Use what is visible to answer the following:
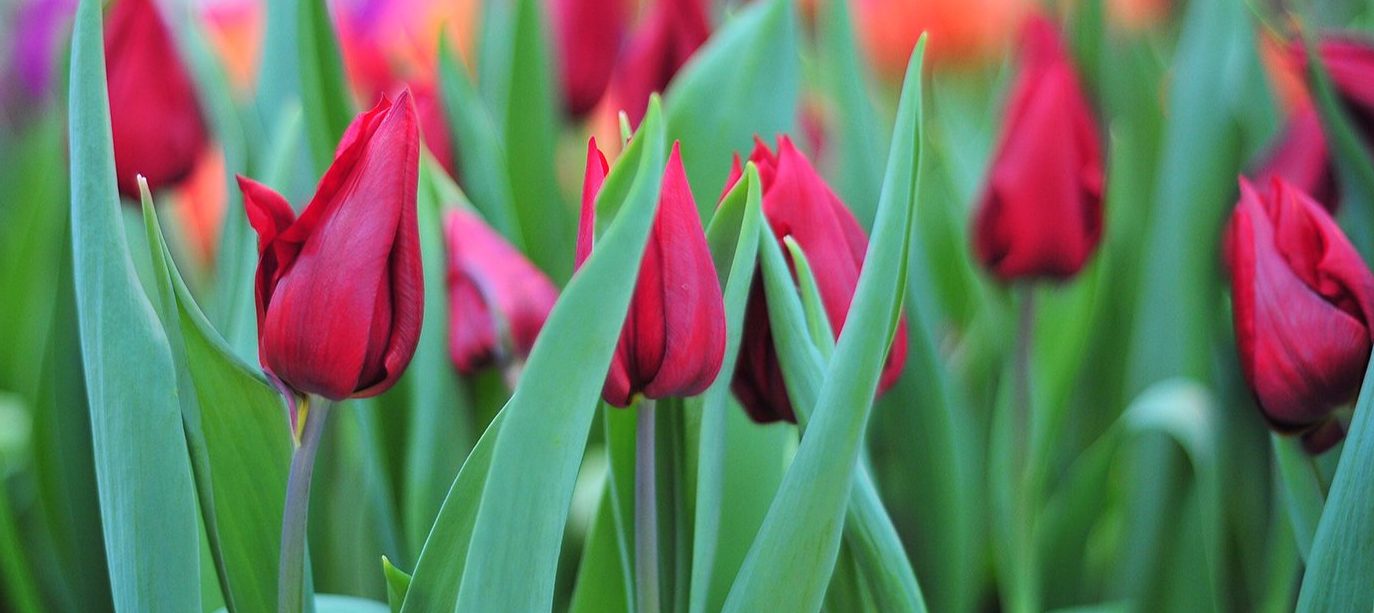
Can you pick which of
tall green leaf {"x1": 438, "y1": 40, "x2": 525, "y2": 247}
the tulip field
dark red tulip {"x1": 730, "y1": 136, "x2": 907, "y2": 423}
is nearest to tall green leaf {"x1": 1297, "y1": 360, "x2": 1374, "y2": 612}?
the tulip field

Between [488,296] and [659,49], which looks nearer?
[488,296]

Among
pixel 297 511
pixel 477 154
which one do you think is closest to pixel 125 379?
pixel 297 511

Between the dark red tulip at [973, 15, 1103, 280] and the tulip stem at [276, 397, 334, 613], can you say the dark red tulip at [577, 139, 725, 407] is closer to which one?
the tulip stem at [276, 397, 334, 613]

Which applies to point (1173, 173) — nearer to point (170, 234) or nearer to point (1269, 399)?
point (1269, 399)

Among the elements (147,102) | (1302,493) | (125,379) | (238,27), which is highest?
(238,27)

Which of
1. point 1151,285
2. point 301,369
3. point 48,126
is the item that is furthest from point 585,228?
point 48,126

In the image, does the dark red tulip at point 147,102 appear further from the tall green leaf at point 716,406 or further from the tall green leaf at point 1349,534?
the tall green leaf at point 1349,534

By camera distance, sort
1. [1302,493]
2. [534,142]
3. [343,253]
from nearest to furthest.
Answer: [343,253] < [1302,493] < [534,142]

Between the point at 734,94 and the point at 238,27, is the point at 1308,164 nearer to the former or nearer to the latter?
the point at 734,94
